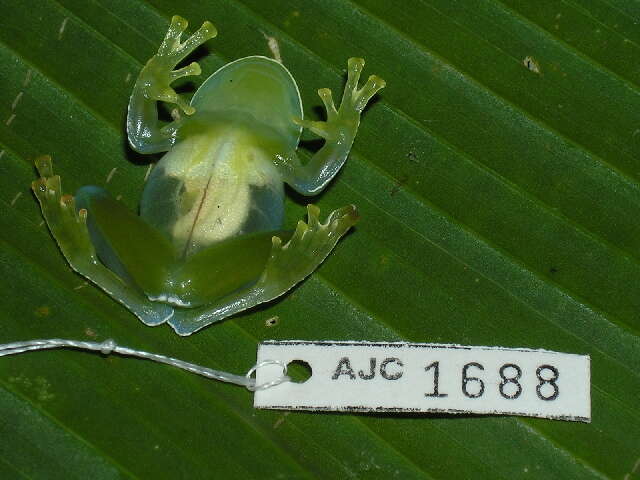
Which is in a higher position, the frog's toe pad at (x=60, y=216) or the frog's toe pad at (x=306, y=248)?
the frog's toe pad at (x=306, y=248)

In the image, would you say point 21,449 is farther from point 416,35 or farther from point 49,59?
point 416,35

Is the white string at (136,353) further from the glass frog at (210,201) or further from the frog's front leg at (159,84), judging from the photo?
the frog's front leg at (159,84)

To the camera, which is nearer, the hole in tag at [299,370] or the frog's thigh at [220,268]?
the frog's thigh at [220,268]

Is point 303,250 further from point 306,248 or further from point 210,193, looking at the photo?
point 210,193

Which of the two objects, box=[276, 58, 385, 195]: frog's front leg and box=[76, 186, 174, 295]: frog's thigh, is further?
box=[276, 58, 385, 195]: frog's front leg

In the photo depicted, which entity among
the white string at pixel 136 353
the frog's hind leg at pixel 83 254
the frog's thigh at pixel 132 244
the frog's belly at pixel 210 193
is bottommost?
the white string at pixel 136 353

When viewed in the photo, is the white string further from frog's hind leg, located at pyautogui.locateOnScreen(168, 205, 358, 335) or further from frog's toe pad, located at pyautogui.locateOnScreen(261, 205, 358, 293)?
frog's toe pad, located at pyautogui.locateOnScreen(261, 205, 358, 293)

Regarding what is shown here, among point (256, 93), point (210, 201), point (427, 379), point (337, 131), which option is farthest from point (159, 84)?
point (427, 379)

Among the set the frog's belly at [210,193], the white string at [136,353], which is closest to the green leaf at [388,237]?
the white string at [136,353]

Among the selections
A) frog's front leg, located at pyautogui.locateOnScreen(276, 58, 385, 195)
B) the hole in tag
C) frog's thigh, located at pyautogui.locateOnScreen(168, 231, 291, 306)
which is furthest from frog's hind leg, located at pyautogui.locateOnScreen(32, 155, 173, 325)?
frog's front leg, located at pyautogui.locateOnScreen(276, 58, 385, 195)
